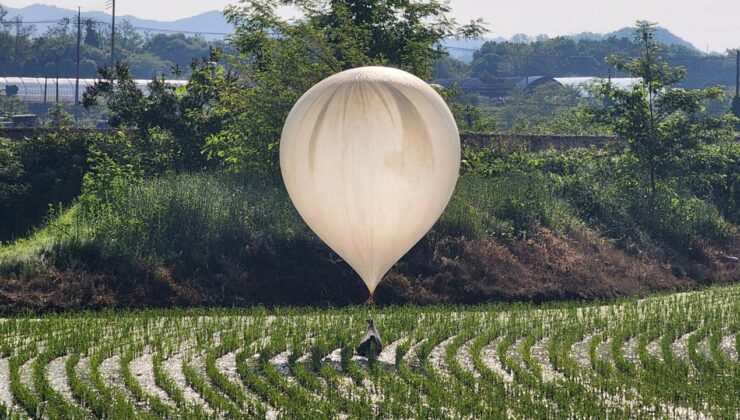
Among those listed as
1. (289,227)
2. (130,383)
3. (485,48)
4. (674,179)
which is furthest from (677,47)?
(130,383)

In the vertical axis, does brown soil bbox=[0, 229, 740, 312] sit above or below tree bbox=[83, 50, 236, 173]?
below

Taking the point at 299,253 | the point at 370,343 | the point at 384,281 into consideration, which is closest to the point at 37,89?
the point at 299,253

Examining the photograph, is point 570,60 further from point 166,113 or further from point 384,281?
point 384,281

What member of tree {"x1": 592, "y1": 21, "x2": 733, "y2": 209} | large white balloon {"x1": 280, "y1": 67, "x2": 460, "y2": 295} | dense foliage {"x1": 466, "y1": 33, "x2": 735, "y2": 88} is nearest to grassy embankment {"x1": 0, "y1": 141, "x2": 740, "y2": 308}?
tree {"x1": 592, "y1": 21, "x2": 733, "y2": 209}

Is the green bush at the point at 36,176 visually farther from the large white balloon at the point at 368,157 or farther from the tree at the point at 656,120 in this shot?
the large white balloon at the point at 368,157

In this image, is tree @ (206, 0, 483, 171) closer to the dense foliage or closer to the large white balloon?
the large white balloon

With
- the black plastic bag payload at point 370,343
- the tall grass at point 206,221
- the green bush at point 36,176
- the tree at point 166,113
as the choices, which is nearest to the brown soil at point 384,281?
the tall grass at point 206,221
